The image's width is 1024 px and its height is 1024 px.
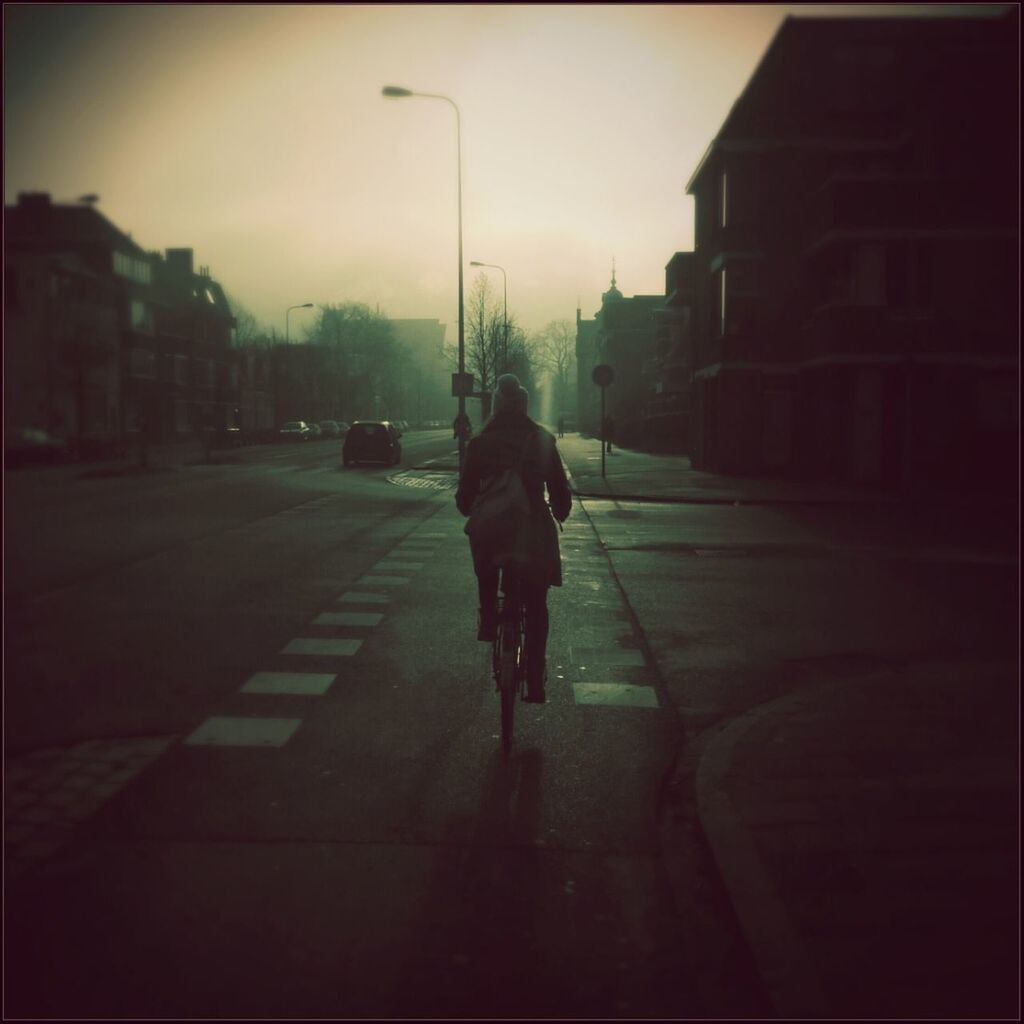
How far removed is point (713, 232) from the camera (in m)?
35.7

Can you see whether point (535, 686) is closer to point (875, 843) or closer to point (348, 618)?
point (875, 843)

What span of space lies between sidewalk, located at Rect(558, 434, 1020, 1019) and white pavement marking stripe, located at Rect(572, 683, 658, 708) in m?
0.68

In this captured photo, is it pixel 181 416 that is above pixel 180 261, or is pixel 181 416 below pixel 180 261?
below

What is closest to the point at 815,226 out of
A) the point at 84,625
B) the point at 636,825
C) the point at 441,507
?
the point at 441,507

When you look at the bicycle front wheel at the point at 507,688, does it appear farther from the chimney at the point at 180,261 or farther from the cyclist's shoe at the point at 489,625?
the chimney at the point at 180,261

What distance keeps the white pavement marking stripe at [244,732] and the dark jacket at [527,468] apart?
1335 mm

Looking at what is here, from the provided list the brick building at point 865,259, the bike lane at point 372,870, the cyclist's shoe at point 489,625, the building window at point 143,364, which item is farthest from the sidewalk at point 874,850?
the building window at point 143,364

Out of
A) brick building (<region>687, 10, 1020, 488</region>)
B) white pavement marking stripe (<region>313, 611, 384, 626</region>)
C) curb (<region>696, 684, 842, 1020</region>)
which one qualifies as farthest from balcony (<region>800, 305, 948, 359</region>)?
curb (<region>696, 684, 842, 1020</region>)

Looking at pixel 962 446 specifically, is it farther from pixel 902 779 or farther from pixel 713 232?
pixel 713 232

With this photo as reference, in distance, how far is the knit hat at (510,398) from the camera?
5.75m

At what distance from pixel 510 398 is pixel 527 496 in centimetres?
60

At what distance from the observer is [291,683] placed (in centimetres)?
672

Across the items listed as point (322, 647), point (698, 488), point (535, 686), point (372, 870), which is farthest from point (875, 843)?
point (698, 488)

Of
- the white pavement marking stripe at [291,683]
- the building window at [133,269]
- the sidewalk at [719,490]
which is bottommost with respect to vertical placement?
the white pavement marking stripe at [291,683]
